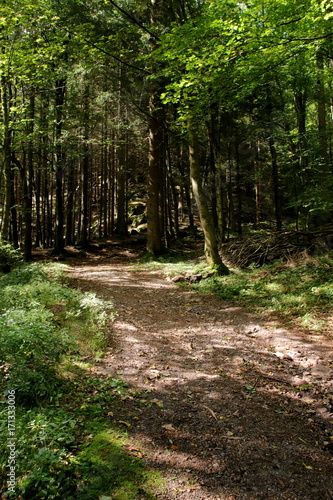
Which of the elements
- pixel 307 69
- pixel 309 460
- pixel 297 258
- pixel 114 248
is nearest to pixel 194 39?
pixel 297 258

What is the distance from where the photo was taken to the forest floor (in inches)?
102

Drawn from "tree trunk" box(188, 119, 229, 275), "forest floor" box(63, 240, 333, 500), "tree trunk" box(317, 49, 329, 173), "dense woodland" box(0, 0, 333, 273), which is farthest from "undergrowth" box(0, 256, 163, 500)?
"tree trunk" box(317, 49, 329, 173)

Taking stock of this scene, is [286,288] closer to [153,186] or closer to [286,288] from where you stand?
[286,288]

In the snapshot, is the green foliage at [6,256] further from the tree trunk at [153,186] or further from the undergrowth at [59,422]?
the tree trunk at [153,186]

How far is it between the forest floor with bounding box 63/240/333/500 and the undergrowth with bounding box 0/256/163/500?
0.73ft

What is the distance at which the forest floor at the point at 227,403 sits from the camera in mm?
2590

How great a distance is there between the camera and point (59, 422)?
2.85 m

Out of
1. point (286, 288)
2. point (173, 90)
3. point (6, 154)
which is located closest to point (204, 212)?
point (286, 288)

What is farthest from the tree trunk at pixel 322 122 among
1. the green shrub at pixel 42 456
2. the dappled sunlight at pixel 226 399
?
the green shrub at pixel 42 456

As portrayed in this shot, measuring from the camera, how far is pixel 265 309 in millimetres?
7355

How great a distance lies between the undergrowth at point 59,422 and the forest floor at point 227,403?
8.7 inches

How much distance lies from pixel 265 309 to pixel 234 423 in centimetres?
434

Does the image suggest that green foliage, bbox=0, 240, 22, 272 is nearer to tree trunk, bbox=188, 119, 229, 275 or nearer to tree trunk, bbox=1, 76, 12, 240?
tree trunk, bbox=1, 76, 12, 240

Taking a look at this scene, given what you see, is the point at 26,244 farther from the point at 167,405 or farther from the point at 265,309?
the point at 167,405
